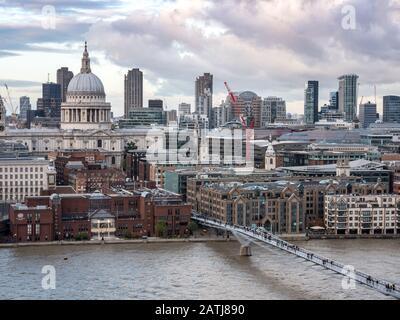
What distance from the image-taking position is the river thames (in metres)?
15.2

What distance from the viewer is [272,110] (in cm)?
8138

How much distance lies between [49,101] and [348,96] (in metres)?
23.6

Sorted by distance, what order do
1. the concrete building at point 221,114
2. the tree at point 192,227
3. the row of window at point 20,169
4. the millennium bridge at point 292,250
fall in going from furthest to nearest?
the concrete building at point 221,114, the row of window at point 20,169, the tree at point 192,227, the millennium bridge at point 292,250

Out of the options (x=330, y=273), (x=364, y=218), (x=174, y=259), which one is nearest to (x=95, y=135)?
(x=364, y=218)

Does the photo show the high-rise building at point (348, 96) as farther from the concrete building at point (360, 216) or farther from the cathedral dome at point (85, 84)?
the concrete building at point (360, 216)

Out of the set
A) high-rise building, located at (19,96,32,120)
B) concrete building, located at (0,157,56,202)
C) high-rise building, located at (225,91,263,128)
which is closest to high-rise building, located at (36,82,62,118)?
high-rise building, located at (19,96,32,120)

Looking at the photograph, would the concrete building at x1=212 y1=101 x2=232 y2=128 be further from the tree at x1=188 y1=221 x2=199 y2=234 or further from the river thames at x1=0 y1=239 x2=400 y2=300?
the river thames at x1=0 y1=239 x2=400 y2=300

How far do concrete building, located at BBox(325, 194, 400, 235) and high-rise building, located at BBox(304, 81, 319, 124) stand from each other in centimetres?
5725

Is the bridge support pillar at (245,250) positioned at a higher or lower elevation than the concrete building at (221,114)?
lower

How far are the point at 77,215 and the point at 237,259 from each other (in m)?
4.93

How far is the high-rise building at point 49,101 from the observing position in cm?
7375

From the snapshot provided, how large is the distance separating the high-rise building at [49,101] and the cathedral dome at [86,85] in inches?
1116

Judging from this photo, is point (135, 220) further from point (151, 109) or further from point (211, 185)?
point (151, 109)

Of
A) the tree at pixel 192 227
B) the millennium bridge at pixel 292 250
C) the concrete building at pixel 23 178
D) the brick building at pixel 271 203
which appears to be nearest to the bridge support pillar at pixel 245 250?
the millennium bridge at pixel 292 250
